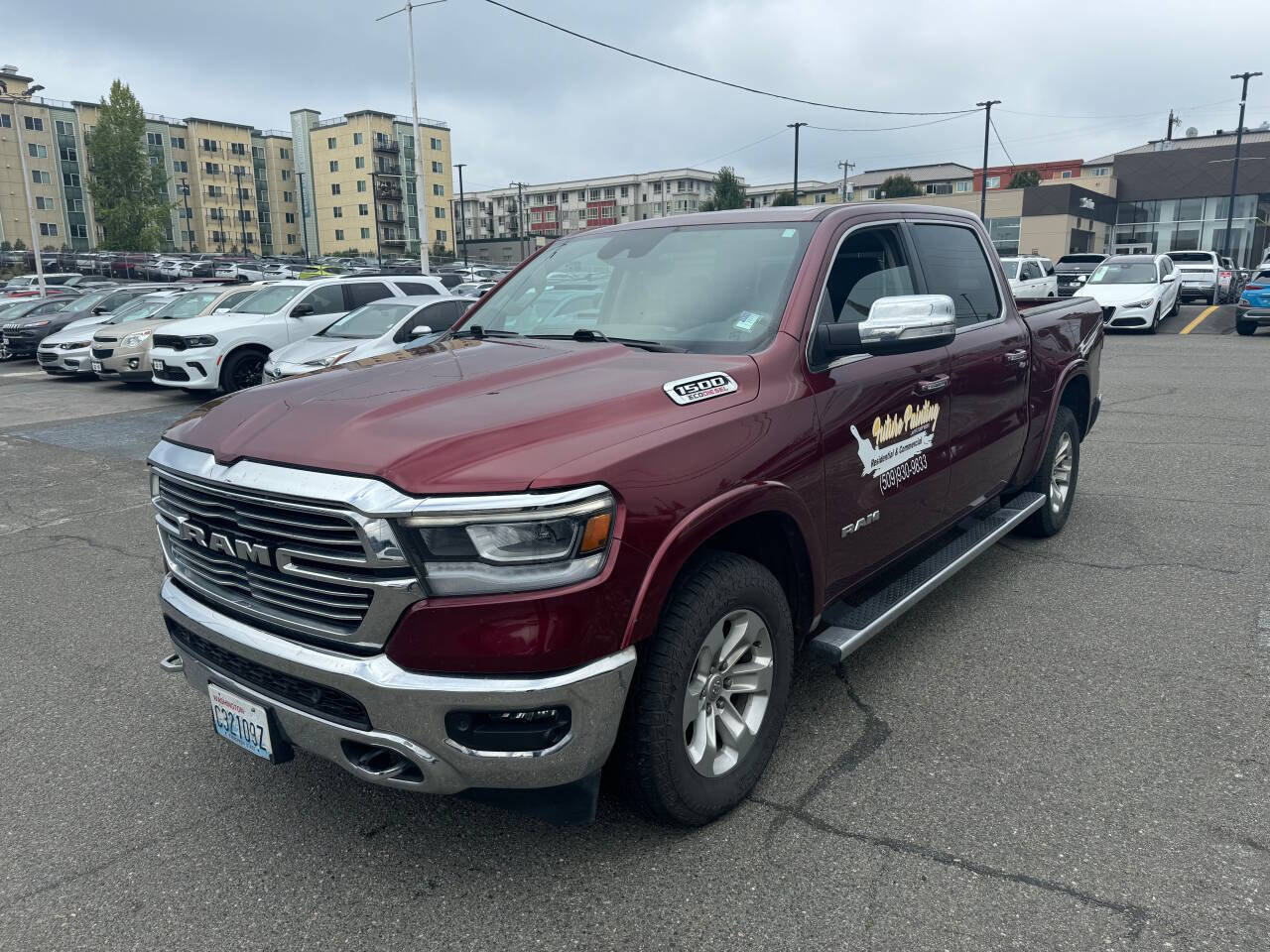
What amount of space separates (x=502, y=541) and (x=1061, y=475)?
4.58 m

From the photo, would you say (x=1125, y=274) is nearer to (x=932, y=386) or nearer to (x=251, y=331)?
(x=251, y=331)

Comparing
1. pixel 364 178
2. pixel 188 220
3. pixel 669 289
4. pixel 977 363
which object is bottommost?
pixel 977 363

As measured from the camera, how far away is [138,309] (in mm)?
18703

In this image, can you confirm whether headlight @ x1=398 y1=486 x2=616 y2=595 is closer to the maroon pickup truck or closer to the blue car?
the maroon pickup truck

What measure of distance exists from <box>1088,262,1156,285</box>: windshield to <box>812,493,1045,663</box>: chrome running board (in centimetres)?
1909

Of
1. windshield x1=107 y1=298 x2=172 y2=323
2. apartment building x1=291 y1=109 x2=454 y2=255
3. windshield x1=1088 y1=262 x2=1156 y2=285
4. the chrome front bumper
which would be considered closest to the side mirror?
the chrome front bumper

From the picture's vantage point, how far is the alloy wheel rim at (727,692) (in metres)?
2.76

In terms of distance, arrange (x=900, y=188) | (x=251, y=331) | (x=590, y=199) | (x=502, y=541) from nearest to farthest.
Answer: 1. (x=502, y=541)
2. (x=251, y=331)
3. (x=900, y=188)
4. (x=590, y=199)

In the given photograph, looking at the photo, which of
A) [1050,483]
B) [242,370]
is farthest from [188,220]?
[1050,483]

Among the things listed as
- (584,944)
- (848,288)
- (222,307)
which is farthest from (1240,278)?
(584,944)

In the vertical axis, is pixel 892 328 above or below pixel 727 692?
above

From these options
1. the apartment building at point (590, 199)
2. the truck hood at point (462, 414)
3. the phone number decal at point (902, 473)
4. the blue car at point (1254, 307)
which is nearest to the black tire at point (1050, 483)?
the phone number decal at point (902, 473)

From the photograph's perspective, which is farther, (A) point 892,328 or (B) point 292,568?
(A) point 892,328

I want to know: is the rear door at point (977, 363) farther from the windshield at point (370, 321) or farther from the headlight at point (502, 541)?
the windshield at point (370, 321)
